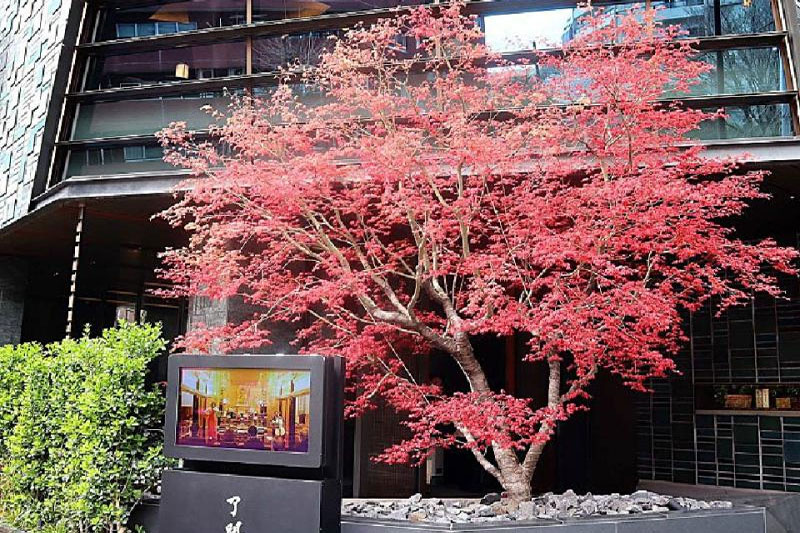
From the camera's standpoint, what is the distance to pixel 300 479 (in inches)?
246

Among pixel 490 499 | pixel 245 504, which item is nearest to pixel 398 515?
pixel 490 499

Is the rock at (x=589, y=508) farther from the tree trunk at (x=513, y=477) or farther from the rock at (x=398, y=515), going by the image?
the rock at (x=398, y=515)

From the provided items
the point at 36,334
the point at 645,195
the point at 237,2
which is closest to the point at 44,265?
the point at 36,334

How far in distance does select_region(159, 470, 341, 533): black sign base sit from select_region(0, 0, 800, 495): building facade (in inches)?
162

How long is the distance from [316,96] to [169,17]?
3059 millimetres

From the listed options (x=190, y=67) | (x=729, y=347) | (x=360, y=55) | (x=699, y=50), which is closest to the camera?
(x=360, y=55)

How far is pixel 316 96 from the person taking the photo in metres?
10.6

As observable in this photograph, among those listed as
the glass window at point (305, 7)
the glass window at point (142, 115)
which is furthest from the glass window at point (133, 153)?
the glass window at point (305, 7)

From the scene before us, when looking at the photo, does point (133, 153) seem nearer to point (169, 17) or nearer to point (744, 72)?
point (169, 17)

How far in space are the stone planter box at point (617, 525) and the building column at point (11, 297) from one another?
1098 centimetres

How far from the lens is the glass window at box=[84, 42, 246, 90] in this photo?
1138cm

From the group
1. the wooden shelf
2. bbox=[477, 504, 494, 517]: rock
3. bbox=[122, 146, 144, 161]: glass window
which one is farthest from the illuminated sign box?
the wooden shelf

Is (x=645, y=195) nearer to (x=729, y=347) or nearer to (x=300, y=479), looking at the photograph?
(x=300, y=479)

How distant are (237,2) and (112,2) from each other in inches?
82.3
